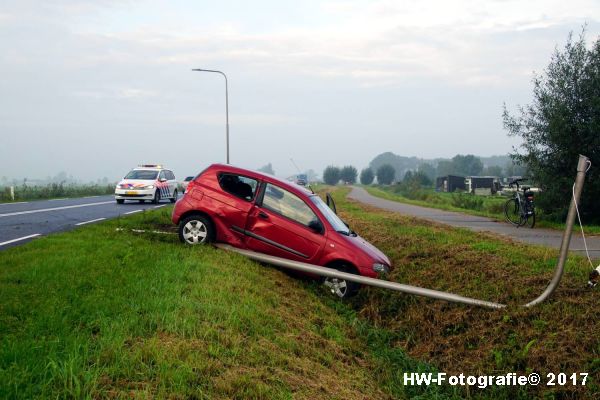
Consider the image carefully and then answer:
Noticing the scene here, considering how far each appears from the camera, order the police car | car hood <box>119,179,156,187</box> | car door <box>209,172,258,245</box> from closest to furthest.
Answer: car door <box>209,172,258,245</box>
the police car
car hood <box>119,179,156,187</box>

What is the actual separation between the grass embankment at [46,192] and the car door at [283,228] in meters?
23.1

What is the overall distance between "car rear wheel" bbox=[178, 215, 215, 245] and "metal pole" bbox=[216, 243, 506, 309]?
0.92ft

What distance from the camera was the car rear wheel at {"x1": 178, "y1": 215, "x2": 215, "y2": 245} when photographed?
34.9 feet

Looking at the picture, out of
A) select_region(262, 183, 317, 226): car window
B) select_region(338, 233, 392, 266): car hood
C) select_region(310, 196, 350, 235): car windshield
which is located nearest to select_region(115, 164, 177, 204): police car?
select_region(262, 183, 317, 226): car window

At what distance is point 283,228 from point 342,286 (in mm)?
1435

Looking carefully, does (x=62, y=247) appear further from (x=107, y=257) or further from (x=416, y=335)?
(x=416, y=335)

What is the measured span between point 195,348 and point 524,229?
1555cm

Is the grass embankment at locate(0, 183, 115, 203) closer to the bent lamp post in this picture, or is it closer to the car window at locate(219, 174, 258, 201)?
the car window at locate(219, 174, 258, 201)

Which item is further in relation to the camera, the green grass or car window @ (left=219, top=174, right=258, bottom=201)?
car window @ (left=219, top=174, right=258, bottom=201)

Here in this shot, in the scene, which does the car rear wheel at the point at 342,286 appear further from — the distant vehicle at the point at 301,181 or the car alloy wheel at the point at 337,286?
the distant vehicle at the point at 301,181

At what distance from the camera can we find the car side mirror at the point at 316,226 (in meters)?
10.0

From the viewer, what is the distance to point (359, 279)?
9.02 metres

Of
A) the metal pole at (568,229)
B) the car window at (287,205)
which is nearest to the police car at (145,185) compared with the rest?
the car window at (287,205)

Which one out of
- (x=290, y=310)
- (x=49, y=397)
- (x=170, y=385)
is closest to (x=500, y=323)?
(x=290, y=310)
